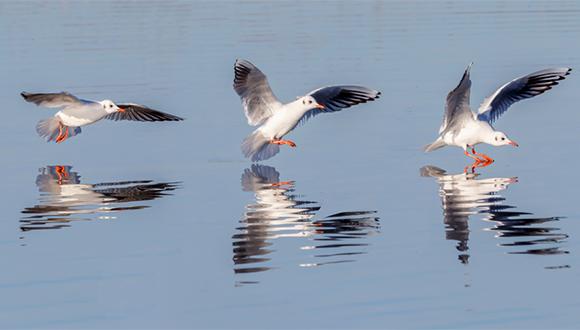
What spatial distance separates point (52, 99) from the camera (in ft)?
65.9

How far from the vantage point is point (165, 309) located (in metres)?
12.1

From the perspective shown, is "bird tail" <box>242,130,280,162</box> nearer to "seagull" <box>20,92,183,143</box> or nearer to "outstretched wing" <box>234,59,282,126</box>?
"outstretched wing" <box>234,59,282,126</box>

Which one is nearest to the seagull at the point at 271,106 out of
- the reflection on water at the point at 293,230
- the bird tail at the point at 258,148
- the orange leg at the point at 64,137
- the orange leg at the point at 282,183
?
the bird tail at the point at 258,148

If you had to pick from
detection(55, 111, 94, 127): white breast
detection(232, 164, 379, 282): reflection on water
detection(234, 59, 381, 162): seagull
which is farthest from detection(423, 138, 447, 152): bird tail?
→ detection(55, 111, 94, 127): white breast

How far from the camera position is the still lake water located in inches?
478

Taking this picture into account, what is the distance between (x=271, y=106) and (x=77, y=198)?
3.76 meters

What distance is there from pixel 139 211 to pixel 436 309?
217 inches

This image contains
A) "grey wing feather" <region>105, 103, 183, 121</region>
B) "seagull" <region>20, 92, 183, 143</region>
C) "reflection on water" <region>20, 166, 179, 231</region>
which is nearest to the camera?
"reflection on water" <region>20, 166, 179, 231</region>

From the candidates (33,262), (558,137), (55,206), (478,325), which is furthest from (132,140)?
(478,325)

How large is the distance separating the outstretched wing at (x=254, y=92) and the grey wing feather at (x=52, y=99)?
8.00ft

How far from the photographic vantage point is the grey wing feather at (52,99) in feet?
64.6

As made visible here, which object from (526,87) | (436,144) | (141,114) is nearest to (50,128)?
(141,114)

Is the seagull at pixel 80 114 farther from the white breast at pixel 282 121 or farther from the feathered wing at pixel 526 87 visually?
the feathered wing at pixel 526 87

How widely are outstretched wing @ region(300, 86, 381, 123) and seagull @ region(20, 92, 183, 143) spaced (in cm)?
210
